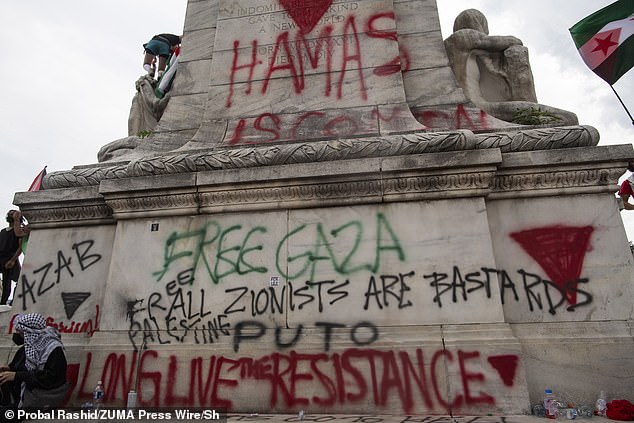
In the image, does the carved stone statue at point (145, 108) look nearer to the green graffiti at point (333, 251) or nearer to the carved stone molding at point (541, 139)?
the green graffiti at point (333, 251)

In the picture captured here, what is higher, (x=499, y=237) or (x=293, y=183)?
(x=293, y=183)

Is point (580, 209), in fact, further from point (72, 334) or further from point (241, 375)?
point (72, 334)

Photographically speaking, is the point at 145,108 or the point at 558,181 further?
the point at 145,108

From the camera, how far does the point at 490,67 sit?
817 cm

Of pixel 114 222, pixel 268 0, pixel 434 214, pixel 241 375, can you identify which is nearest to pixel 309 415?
pixel 241 375

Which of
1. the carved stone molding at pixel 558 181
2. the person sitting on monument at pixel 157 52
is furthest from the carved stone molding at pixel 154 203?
the person sitting on monument at pixel 157 52

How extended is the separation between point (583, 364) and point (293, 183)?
4282mm

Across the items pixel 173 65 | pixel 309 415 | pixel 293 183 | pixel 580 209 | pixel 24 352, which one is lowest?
pixel 309 415


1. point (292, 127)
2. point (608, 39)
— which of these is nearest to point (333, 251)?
point (292, 127)

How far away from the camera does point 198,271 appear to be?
627 centimetres

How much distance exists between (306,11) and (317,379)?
21.4 feet

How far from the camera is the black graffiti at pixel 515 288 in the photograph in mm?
5457

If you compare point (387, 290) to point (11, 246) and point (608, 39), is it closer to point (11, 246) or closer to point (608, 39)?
point (608, 39)

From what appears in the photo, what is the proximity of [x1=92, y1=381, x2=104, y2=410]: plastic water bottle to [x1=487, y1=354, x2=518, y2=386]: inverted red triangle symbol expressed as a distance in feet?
16.2
